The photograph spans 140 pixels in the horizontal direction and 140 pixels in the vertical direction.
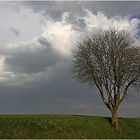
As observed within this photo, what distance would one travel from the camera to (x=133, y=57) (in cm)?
6000

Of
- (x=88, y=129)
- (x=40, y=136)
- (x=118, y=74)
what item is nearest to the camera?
(x=40, y=136)

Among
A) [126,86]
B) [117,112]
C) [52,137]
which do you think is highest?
[126,86]

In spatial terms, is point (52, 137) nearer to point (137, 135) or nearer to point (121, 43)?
point (137, 135)

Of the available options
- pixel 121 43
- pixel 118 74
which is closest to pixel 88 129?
pixel 118 74

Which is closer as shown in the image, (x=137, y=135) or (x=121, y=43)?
(x=137, y=135)

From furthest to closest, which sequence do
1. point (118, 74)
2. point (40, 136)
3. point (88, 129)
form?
point (118, 74), point (88, 129), point (40, 136)

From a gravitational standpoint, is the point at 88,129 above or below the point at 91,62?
below

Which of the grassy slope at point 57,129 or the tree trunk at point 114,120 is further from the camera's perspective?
the tree trunk at point 114,120

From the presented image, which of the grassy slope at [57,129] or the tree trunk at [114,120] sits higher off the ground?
the tree trunk at [114,120]

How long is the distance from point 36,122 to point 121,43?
61.9 ft

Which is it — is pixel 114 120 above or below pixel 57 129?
above

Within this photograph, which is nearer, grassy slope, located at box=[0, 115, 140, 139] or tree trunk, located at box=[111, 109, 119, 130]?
grassy slope, located at box=[0, 115, 140, 139]

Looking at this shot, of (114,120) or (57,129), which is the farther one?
(114,120)

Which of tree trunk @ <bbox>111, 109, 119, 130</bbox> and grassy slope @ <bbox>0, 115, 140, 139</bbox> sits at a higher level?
tree trunk @ <bbox>111, 109, 119, 130</bbox>
